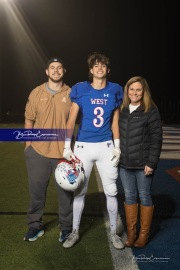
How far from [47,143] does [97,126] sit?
1.94 ft

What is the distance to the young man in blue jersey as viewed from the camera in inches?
136

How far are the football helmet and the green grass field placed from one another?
66 cm

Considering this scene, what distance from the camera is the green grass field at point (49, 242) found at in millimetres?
3201

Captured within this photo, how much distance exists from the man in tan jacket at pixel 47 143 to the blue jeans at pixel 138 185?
62 cm

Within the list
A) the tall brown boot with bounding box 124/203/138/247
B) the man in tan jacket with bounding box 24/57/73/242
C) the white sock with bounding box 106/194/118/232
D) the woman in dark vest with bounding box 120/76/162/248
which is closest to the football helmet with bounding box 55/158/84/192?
the man in tan jacket with bounding box 24/57/73/242

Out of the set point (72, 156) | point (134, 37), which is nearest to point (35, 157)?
point (72, 156)

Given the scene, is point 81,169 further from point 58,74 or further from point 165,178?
point 165,178

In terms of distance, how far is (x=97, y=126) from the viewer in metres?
3.47

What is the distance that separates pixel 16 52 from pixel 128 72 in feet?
35.7

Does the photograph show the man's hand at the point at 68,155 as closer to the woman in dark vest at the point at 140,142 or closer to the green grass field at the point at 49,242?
the woman in dark vest at the point at 140,142

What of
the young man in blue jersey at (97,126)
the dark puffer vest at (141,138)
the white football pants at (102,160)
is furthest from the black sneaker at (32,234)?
the dark puffer vest at (141,138)

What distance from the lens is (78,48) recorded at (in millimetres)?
34594

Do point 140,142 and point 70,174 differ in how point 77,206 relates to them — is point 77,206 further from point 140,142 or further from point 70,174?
point 140,142

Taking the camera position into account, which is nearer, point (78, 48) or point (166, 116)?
point (166, 116)
